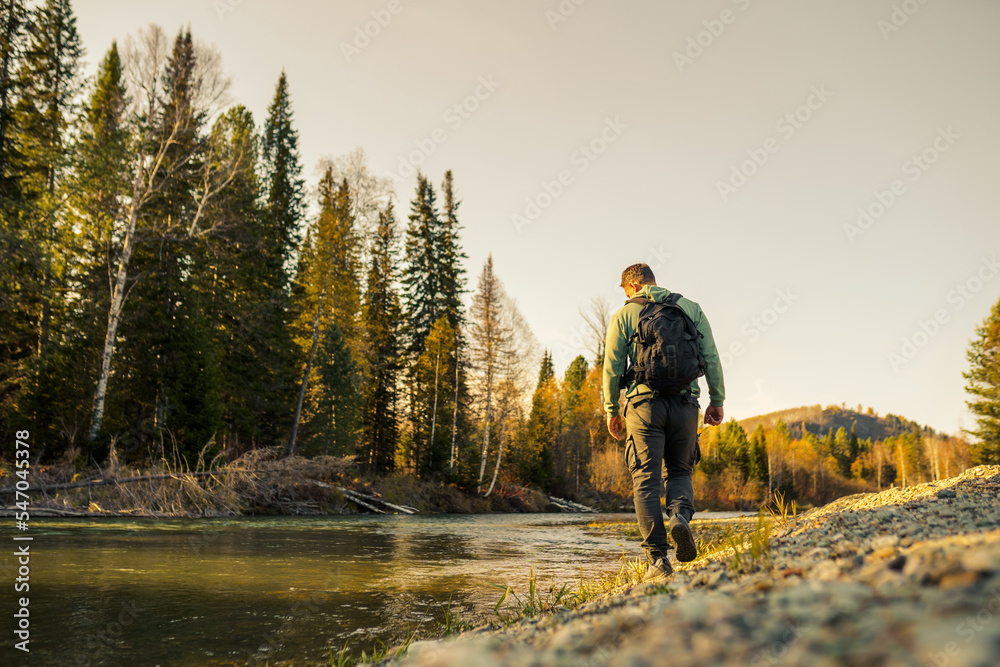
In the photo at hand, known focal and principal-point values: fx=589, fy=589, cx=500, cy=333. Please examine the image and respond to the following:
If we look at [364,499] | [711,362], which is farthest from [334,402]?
[711,362]

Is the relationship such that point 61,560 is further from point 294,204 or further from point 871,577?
point 294,204

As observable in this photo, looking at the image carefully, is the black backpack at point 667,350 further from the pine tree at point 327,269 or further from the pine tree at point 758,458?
the pine tree at point 758,458

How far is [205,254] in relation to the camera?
842 inches

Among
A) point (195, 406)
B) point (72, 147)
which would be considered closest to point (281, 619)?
point (195, 406)

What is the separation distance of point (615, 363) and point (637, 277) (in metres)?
0.73

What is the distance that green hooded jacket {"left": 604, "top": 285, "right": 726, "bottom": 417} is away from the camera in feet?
14.2

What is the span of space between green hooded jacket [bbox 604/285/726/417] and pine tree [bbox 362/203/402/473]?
24783 millimetres

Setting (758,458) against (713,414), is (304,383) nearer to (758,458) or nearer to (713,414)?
(713,414)

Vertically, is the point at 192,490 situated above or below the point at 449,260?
below

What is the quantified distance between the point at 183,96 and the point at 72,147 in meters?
3.46

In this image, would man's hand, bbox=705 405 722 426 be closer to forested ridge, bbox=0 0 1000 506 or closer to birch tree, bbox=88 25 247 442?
forested ridge, bbox=0 0 1000 506

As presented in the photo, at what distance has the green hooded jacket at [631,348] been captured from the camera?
170 inches

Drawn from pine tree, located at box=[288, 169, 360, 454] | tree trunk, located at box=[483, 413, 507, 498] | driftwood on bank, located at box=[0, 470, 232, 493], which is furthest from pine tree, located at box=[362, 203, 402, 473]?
driftwood on bank, located at box=[0, 470, 232, 493]

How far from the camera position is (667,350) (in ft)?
13.1
